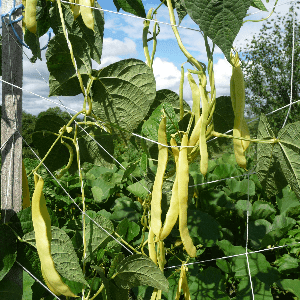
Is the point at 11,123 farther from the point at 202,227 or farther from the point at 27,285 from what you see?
the point at 202,227

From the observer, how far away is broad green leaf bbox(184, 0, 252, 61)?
1.27 ft

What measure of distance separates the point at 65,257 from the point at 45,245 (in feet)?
0.35

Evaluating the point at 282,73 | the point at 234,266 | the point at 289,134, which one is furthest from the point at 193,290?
the point at 282,73

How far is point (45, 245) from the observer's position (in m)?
0.44

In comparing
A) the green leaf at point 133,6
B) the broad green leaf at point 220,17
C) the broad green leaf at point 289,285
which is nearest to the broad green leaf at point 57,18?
the green leaf at point 133,6

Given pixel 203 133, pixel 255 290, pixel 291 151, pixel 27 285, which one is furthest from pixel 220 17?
pixel 255 290

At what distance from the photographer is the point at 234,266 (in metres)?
1.11

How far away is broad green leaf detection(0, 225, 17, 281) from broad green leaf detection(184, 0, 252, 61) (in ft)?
1.64

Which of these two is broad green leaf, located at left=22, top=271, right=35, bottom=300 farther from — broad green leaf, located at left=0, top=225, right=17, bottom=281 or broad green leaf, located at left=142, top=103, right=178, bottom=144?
broad green leaf, located at left=142, top=103, right=178, bottom=144

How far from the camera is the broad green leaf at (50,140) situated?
0.75 meters

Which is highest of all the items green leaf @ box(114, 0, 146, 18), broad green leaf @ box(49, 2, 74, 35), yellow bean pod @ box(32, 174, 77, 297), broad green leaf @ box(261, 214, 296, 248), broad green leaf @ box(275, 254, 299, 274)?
green leaf @ box(114, 0, 146, 18)

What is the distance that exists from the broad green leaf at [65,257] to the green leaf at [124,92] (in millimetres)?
235

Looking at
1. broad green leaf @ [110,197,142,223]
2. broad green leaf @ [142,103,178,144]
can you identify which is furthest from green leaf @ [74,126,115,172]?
broad green leaf @ [110,197,142,223]

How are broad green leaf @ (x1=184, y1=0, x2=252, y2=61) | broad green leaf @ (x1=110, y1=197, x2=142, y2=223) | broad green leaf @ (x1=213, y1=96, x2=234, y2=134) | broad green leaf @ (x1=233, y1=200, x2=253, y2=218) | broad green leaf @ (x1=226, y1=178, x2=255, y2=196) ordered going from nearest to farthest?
broad green leaf @ (x1=184, y1=0, x2=252, y2=61)
broad green leaf @ (x1=213, y1=96, x2=234, y2=134)
broad green leaf @ (x1=110, y1=197, x2=142, y2=223)
broad green leaf @ (x1=233, y1=200, x2=253, y2=218)
broad green leaf @ (x1=226, y1=178, x2=255, y2=196)
